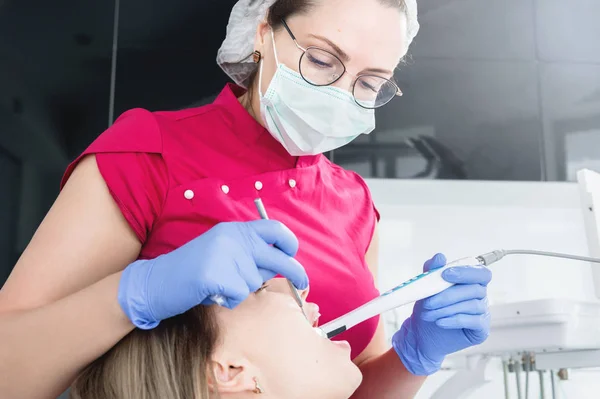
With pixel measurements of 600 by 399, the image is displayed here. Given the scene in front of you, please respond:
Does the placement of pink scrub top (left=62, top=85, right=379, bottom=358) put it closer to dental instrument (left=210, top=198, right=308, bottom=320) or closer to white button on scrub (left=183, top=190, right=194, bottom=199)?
white button on scrub (left=183, top=190, right=194, bottom=199)

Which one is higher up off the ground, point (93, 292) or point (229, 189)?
point (229, 189)

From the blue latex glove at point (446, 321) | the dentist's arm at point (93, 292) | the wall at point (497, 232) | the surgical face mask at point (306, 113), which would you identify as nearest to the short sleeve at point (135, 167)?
the dentist's arm at point (93, 292)

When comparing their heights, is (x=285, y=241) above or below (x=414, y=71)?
below

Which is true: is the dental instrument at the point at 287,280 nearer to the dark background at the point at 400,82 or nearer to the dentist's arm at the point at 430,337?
the dentist's arm at the point at 430,337

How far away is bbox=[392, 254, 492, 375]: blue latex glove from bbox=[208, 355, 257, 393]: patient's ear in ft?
1.25

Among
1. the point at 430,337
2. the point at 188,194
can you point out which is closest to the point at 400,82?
the point at 430,337

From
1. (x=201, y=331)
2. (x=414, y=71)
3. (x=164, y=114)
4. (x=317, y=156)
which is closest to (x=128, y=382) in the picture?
(x=201, y=331)

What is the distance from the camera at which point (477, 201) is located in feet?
9.41

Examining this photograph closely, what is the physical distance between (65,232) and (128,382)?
27 centimetres

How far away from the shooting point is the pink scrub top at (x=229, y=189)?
118cm

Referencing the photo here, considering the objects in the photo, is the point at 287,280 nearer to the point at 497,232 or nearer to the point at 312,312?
the point at 312,312

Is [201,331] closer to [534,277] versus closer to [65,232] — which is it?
[65,232]

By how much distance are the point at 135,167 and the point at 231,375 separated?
409 mm

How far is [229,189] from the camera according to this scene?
50.4 inches
